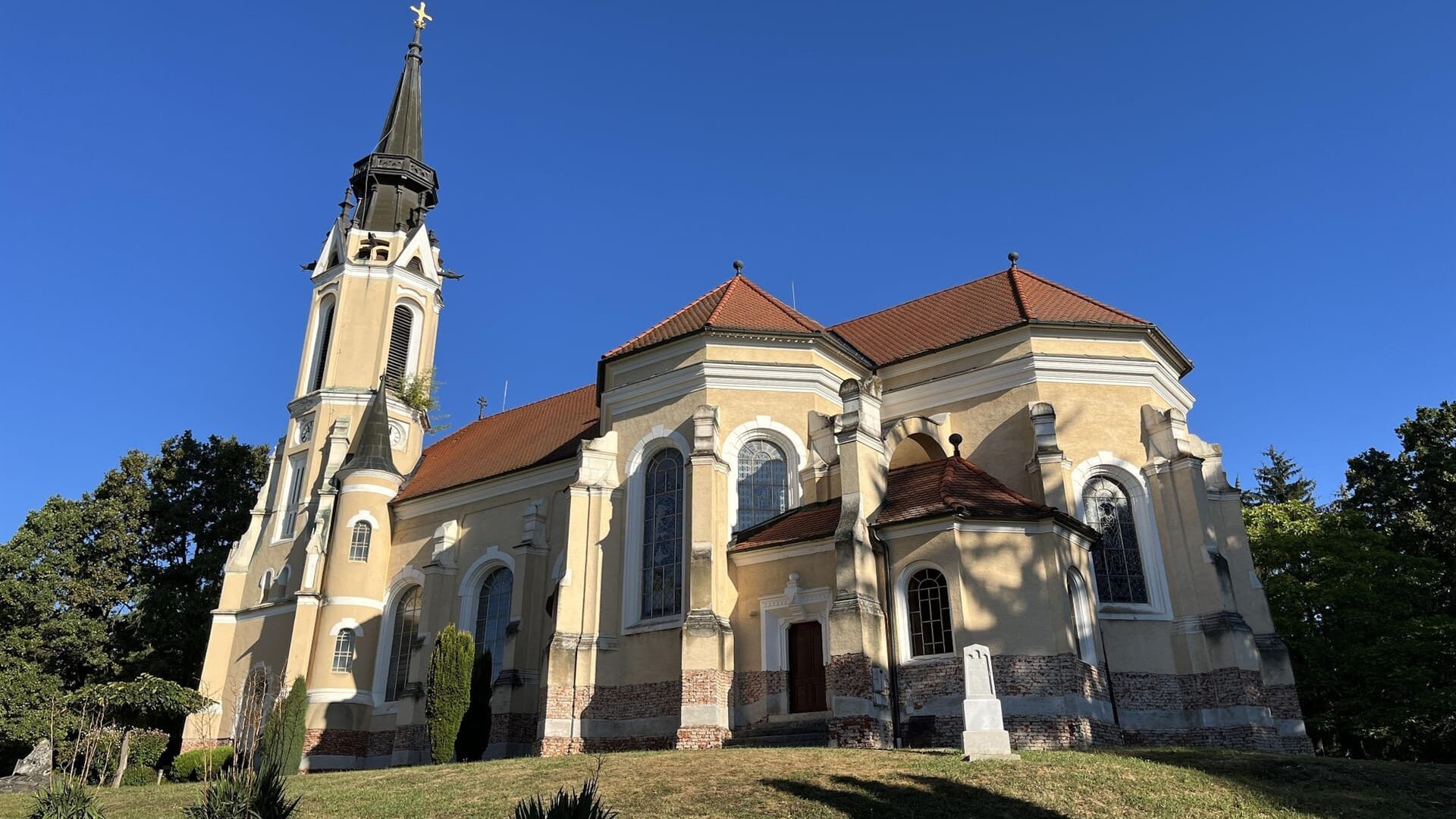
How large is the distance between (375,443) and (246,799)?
2456 cm

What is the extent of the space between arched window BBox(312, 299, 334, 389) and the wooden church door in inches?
927

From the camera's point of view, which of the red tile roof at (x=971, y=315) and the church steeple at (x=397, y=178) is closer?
the red tile roof at (x=971, y=315)

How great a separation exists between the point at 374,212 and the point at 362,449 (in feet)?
37.0

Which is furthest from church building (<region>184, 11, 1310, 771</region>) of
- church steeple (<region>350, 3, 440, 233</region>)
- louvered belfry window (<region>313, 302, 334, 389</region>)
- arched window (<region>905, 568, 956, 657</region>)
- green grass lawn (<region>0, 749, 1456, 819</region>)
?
church steeple (<region>350, 3, 440, 233</region>)

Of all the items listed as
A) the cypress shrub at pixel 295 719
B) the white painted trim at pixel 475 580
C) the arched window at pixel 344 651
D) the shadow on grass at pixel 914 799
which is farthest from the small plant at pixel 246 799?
the arched window at pixel 344 651

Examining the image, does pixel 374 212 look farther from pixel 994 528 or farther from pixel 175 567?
pixel 994 528

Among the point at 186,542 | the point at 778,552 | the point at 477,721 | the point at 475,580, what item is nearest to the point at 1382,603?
the point at 778,552

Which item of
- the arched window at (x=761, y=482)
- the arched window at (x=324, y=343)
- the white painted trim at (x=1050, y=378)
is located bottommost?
the arched window at (x=761, y=482)

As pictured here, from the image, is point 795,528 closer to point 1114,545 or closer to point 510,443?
point 1114,545

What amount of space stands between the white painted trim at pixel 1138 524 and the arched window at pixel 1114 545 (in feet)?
0.39

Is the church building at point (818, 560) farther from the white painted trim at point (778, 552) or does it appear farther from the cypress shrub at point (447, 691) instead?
the cypress shrub at point (447, 691)

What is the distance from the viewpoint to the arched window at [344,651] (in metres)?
29.5

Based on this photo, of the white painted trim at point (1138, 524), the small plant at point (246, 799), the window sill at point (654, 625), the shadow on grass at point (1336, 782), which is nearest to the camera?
the small plant at point (246, 799)

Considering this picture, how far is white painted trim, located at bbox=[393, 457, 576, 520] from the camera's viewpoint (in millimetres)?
28906
